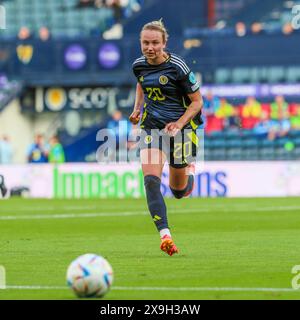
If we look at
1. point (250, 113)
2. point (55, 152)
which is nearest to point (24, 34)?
point (55, 152)

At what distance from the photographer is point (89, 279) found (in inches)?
291

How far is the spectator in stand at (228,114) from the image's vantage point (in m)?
32.6

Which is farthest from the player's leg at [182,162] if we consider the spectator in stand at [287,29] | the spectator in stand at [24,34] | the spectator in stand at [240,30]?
the spectator in stand at [24,34]

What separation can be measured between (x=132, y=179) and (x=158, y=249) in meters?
13.8

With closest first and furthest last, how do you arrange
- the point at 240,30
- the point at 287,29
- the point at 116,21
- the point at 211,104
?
the point at 211,104 → the point at 287,29 → the point at 240,30 → the point at 116,21

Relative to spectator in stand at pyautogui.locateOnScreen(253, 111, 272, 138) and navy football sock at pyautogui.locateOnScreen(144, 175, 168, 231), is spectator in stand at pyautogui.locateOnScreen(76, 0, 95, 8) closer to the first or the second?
spectator in stand at pyautogui.locateOnScreen(253, 111, 272, 138)

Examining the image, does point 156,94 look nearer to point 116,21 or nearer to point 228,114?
point 228,114

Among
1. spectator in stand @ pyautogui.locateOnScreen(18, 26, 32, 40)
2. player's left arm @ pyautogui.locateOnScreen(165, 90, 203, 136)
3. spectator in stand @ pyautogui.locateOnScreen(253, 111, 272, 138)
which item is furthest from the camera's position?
spectator in stand @ pyautogui.locateOnScreen(18, 26, 32, 40)

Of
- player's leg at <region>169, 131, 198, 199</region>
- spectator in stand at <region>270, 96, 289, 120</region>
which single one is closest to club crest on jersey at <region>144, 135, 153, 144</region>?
player's leg at <region>169, 131, 198, 199</region>

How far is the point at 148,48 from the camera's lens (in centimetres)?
1058

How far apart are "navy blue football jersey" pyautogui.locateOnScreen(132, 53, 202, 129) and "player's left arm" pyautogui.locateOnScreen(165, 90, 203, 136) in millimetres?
73

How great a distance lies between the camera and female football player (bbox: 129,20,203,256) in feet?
34.8

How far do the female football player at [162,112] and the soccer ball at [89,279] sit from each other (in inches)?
118

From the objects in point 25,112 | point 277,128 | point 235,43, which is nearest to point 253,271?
point 277,128
